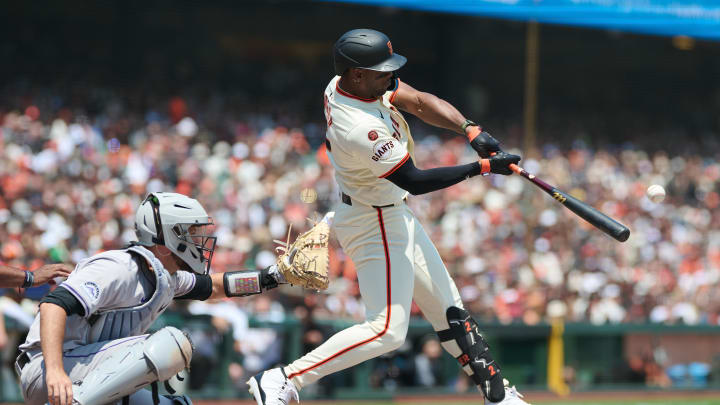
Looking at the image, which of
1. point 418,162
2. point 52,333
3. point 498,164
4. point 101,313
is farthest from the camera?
point 418,162

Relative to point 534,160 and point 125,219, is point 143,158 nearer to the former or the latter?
point 125,219

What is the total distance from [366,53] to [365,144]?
0.39 m

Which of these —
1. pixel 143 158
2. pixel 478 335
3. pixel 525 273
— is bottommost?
pixel 525 273

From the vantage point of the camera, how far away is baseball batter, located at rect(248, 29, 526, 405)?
4.04 meters

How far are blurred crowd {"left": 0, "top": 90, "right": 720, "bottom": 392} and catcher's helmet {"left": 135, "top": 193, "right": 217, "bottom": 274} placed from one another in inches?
196

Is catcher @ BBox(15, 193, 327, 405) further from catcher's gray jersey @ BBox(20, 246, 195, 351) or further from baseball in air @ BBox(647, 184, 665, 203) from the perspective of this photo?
baseball in air @ BBox(647, 184, 665, 203)

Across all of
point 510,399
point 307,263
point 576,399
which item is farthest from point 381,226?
point 576,399

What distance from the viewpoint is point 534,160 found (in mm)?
14617

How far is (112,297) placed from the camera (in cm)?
334

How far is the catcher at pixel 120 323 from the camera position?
3205 mm

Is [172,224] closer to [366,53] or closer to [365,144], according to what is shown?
[365,144]

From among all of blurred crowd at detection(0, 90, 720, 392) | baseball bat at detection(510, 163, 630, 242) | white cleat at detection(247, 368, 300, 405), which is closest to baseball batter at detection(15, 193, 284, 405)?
white cleat at detection(247, 368, 300, 405)

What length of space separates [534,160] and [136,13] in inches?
276

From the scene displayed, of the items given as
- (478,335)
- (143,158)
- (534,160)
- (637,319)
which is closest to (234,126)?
(143,158)
